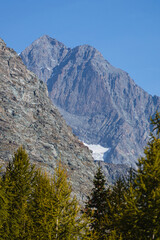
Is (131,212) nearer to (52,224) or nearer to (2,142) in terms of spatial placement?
(52,224)

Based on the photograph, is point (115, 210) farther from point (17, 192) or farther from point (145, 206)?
point (17, 192)

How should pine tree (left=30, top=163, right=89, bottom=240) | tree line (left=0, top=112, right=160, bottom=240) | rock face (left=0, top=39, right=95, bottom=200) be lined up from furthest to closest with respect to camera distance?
rock face (left=0, top=39, right=95, bottom=200) < pine tree (left=30, top=163, right=89, bottom=240) < tree line (left=0, top=112, right=160, bottom=240)

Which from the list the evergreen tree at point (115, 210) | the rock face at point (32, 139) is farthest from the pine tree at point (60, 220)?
the rock face at point (32, 139)

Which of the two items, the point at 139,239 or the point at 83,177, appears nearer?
the point at 139,239

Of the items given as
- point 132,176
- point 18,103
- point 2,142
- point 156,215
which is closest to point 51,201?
point 132,176

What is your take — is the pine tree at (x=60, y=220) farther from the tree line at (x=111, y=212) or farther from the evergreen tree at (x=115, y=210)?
the evergreen tree at (x=115, y=210)

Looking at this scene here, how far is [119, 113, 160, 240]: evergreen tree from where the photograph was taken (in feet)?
41.3

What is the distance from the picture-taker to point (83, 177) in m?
180

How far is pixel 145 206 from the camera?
13008 millimetres

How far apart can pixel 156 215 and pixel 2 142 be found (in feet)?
467

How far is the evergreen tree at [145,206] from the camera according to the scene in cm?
1259

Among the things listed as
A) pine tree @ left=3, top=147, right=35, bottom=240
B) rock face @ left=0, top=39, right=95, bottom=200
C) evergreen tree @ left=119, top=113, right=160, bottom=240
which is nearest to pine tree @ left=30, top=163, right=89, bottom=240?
evergreen tree @ left=119, top=113, right=160, bottom=240

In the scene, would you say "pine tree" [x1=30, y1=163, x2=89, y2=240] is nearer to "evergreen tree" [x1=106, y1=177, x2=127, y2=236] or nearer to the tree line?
the tree line

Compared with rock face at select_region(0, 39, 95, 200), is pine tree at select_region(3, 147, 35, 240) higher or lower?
lower
